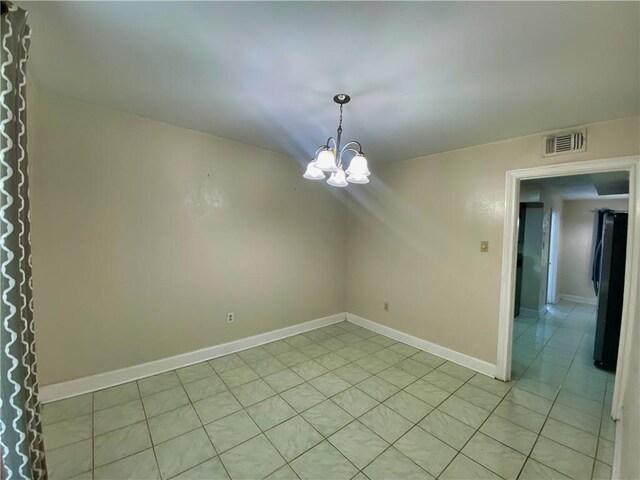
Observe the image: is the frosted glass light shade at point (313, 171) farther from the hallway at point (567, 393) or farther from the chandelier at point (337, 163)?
the hallway at point (567, 393)

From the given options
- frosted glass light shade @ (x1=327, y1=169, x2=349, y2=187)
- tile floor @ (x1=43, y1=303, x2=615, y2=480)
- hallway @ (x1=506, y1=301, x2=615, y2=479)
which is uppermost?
frosted glass light shade @ (x1=327, y1=169, x2=349, y2=187)

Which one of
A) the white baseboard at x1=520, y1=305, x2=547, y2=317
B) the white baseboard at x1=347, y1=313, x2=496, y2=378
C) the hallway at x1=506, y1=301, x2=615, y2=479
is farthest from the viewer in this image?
the white baseboard at x1=520, y1=305, x2=547, y2=317

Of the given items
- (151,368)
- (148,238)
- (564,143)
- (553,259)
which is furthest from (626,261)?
(553,259)

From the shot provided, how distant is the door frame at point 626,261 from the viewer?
202 cm

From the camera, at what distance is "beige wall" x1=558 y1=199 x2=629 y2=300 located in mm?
5766

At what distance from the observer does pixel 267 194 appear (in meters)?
3.30

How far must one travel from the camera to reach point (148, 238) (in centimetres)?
250

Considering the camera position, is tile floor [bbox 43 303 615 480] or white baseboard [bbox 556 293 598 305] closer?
tile floor [bbox 43 303 615 480]

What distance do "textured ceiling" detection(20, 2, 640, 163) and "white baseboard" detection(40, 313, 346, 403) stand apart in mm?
2295

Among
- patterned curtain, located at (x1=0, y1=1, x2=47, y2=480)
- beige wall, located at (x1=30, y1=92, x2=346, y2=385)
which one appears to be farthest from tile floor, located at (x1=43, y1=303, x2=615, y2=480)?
patterned curtain, located at (x1=0, y1=1, x2=47, y2=480)

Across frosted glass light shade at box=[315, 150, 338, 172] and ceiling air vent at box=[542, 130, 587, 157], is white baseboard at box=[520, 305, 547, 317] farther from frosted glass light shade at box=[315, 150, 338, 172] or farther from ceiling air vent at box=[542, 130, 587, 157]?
frosted glass light shade at box=[315, 150, 338, 172]

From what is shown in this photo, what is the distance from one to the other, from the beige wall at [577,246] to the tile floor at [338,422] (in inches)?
159

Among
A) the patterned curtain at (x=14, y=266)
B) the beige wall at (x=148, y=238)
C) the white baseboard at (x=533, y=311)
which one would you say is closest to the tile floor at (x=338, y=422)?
the beige wall at (x=148, y=238)

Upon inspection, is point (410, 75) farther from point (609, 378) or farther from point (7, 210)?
point (609, 378)
